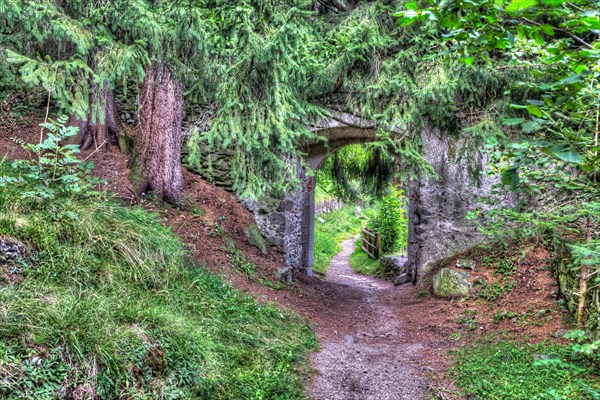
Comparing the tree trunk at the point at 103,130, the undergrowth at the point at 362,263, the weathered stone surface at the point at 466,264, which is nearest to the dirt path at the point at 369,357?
the weathered stone surface at the point at 466,264

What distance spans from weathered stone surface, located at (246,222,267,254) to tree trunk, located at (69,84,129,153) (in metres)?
2.25

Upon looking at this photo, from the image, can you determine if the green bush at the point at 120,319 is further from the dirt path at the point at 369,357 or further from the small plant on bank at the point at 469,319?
the small plant on bank at the point at 469,319

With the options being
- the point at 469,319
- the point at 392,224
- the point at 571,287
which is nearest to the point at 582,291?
the point at 571,287

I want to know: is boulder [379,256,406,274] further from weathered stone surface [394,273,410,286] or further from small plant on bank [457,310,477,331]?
small plant on bank [457,310,477,331]

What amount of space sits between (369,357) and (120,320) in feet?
8.81

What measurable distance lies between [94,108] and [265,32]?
176 centimetres

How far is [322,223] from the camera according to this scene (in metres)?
18.0

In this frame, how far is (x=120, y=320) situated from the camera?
2924mm

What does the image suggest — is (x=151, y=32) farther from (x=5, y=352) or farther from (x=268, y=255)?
(x=268, y=255)

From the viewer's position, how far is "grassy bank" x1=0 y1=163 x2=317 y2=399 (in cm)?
248

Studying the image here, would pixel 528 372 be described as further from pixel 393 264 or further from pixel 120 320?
pixel 393 264

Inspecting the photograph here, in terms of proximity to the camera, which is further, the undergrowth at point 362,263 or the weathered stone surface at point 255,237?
the undergrowth at point 362,263

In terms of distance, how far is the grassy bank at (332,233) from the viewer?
12883mm

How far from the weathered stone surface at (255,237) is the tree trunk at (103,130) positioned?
225 centimetres
